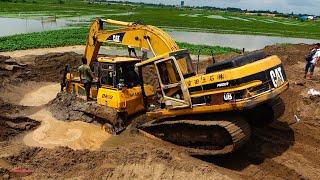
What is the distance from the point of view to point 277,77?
11250mm

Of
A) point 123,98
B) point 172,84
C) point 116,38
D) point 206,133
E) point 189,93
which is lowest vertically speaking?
point 206,133

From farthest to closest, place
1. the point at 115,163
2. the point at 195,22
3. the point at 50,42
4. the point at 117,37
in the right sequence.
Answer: the point at 195,22
the point at 50,42
the point at 117,37
the point at 115,163

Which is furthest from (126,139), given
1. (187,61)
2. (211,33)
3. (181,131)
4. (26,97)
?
(211,33)

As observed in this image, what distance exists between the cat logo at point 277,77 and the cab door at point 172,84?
83.7 inches

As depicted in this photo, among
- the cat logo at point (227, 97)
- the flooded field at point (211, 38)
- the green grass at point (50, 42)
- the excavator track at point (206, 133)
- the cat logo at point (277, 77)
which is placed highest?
the cat logo at point (277, 77)

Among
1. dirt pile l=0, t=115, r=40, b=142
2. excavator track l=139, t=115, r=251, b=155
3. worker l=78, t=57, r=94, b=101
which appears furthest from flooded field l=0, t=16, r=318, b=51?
excavator track l=139, t=115, r=251, b=155

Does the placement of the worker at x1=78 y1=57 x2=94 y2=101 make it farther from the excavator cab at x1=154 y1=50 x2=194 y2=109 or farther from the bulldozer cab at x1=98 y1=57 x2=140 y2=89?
the excavator cab at x1=154 y1=50 x2=194 y2=109

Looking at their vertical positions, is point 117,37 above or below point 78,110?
above

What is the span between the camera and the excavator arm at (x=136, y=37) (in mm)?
12852

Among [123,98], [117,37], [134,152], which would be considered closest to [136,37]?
[117,37]

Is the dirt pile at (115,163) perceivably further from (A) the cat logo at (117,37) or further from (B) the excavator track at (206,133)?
(A) the cat logo at (117,37)

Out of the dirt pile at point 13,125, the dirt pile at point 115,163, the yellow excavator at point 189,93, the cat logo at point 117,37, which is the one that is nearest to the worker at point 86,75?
the yellow excavator at point 189,93

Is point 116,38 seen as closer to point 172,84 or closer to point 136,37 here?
point 136,37

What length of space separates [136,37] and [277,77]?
4.43 meters
